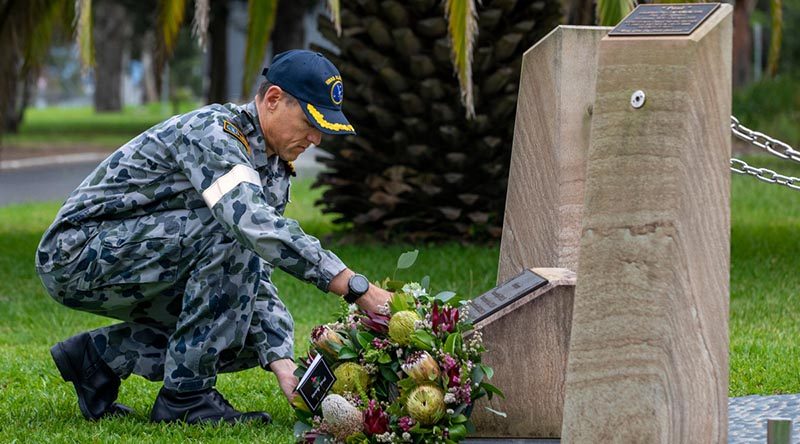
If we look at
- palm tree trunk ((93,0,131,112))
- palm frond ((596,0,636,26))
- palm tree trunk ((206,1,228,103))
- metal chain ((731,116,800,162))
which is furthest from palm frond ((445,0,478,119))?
palm tree trunk ((93,0,131,112))

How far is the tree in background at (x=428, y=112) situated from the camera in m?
9.30

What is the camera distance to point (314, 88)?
3980 millimetres

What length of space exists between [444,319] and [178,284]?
105 centimetres

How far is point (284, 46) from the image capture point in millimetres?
23031

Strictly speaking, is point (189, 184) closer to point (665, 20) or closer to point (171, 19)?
point (665, 20)

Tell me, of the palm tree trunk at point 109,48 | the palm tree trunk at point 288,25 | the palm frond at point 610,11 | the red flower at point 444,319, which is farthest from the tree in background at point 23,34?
the palm tree trunk at point 109,48

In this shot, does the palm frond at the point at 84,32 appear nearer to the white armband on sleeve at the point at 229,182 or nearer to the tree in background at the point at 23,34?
the tree in background at the point at 23,34

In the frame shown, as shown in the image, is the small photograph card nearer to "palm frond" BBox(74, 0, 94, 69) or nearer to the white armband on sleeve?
the white armband on sleeve

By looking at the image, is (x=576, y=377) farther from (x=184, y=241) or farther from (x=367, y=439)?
(x=184, y=241)

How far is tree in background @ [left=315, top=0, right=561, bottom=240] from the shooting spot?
30.5 feet

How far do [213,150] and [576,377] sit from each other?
1.33 m

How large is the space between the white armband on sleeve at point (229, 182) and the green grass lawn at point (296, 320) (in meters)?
0.80

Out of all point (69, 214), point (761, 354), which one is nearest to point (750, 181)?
point (761, 354)

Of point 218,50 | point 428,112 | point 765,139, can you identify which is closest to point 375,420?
point 765,139
